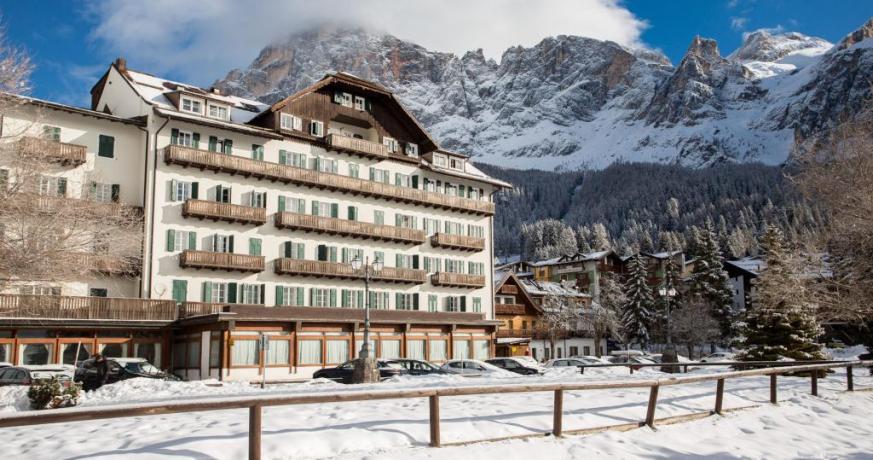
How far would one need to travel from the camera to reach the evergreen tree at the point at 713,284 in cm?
9144

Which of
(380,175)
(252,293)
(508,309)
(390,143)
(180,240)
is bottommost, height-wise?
(508,309)

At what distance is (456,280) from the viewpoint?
60094 mm

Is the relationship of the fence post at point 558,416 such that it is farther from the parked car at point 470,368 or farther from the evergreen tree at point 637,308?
the evergreen tree at point 637,308

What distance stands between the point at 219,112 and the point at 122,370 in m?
24.1

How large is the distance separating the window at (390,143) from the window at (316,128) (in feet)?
18.5

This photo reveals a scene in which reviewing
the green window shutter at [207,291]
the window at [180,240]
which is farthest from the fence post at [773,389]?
the window at [180,240]

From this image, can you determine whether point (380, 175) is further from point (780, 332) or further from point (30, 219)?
point (30, 219)

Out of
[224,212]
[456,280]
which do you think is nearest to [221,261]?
[224,212]

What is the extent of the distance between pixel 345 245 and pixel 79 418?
146 feet

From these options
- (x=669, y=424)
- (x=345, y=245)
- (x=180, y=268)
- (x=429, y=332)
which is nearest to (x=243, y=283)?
(x=180, y=268)

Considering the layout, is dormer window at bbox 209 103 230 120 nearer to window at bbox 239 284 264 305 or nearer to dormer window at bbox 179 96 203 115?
dormer window at bbox 179 96 203 115

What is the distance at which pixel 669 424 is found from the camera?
16.8m

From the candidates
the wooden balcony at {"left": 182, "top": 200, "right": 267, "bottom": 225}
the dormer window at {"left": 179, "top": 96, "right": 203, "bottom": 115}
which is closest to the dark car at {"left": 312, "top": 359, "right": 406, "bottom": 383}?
the wooden balcony at {"left": 182, "top": 200, "right": 267, "bottom": 225}

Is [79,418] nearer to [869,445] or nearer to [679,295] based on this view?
[869,445]
